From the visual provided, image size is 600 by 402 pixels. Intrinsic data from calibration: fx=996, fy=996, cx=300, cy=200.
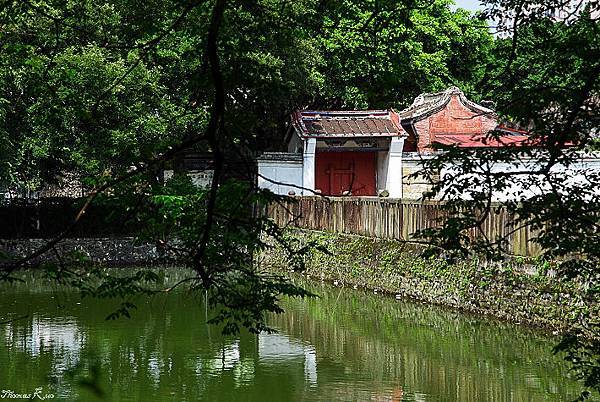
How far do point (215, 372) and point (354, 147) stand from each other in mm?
12888

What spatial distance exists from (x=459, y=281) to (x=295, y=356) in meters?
2.78

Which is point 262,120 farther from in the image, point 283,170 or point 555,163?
point 283,170

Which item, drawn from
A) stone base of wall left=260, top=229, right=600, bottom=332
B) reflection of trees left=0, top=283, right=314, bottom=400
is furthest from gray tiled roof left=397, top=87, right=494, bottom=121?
reflection of trees left=0, top=283, right=314, bottom=400

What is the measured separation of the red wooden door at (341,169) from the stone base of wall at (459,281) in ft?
16.6

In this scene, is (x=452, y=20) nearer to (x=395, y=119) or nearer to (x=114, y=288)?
(x=395, y=119)

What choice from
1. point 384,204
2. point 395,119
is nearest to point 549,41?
point 384,204

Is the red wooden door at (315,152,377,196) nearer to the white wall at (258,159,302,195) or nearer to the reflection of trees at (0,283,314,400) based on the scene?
the white wall at (258,159,302,195)

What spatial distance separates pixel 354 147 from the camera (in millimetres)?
21328

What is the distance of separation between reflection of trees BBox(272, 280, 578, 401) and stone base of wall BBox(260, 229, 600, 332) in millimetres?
212

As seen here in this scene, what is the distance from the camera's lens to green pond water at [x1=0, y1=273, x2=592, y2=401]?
8070 mm

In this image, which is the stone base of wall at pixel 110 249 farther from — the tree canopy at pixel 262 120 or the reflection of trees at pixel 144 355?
the tree canopy at pixel 262 120

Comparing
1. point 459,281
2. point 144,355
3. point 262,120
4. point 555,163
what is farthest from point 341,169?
point 555,163

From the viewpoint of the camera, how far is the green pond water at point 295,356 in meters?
8.07

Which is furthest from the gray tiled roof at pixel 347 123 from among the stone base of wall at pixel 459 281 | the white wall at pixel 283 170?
the stone base of wall at pixel 459 281
